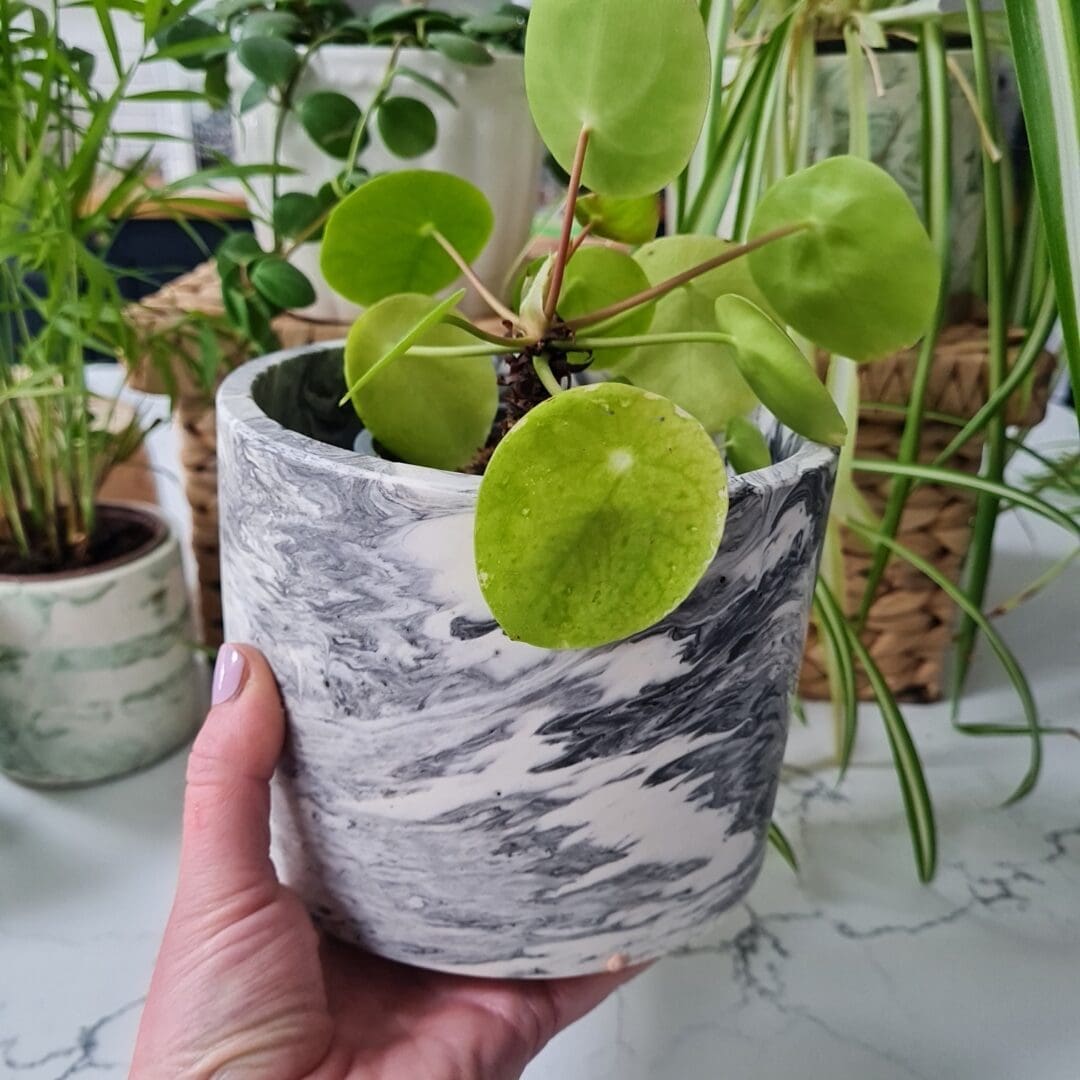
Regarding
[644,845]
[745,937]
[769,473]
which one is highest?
[769,473]

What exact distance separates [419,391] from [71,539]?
250 millimetres

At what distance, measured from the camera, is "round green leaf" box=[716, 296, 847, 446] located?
215mm

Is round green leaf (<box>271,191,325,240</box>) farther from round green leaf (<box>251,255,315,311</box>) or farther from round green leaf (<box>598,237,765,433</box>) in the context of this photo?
round green leaf (<box>598,237,765,433</box>)

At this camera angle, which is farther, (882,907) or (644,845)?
(882,907)

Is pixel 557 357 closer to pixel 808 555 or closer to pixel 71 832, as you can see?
pixel 808 555

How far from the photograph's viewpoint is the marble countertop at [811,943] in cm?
34

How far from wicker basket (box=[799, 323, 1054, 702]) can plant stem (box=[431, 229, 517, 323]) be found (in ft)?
0.78

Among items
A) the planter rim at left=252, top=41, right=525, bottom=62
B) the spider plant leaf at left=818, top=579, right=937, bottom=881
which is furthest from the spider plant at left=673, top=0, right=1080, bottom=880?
the planter rim at left=252, top=41, right=525, bottom=62

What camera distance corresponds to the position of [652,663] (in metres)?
0.24

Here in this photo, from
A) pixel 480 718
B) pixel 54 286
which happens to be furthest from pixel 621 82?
pixel 54 286

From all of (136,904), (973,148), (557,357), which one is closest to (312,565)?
(557,357)

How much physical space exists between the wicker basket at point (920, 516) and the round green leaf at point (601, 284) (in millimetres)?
198

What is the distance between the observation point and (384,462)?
0.76 feet

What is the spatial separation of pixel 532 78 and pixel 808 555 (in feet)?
0.45
